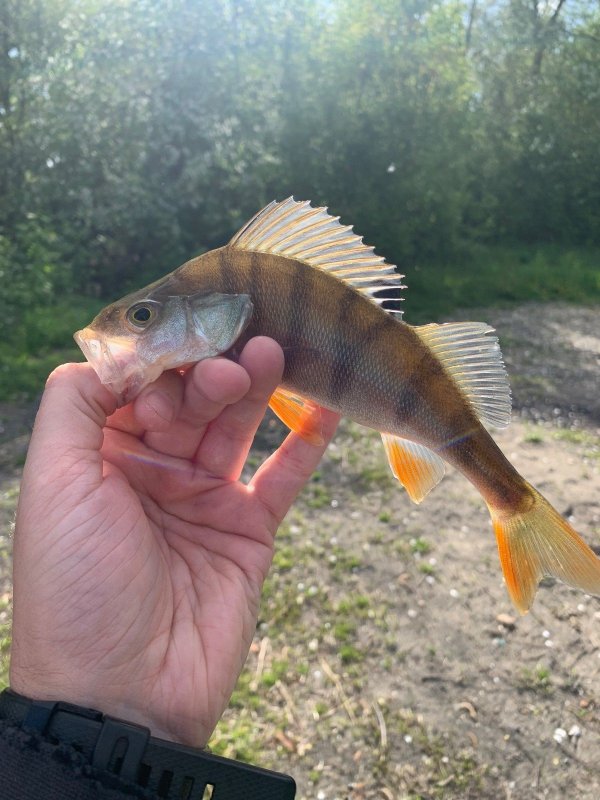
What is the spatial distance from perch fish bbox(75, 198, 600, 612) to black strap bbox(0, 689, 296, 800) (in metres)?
0.88

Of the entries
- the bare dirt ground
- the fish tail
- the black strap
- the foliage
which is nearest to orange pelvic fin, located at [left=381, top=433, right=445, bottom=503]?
the fish tail

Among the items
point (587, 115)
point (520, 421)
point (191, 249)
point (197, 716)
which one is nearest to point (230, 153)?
point (191, 249)

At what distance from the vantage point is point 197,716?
5.96 feet

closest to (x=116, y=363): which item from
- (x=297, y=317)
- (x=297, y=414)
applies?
(x=297, y=317)

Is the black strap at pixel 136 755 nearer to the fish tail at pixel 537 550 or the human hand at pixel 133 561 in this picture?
the human hand at pixel 133 561

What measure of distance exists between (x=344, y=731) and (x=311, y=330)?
7.77ft

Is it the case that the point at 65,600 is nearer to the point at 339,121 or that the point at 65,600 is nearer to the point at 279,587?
the point at 279,587

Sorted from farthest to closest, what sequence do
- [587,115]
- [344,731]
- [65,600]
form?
[587,115] → [344,731] → [65,600]

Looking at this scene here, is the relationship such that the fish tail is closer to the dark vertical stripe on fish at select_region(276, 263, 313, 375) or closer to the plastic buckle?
the dark vertical stripe on fish at select_region(276, 263, 313, 375)

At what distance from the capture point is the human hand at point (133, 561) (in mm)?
1730

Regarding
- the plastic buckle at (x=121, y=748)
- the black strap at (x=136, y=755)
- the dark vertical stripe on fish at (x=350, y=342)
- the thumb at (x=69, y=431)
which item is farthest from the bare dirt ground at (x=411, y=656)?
the dark vertical stripe on fish at (x=350, y=342)

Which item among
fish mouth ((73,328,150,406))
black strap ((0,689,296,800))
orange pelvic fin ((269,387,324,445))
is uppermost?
fish mouth ((73,328,150,406))

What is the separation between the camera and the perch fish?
1.98m

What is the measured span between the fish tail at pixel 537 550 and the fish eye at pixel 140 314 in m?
1.28
